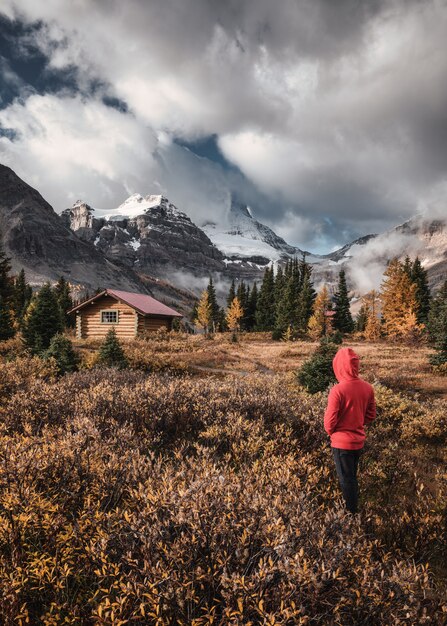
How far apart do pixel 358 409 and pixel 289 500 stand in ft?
5.99

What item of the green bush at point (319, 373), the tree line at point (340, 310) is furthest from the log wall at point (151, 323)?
the green bush at point (319, 373)

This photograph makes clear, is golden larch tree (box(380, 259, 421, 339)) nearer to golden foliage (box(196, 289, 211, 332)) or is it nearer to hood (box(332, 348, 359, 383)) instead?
golden foliage (box(196, 289, 211, 332))

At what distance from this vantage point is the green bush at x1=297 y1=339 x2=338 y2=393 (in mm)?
13352

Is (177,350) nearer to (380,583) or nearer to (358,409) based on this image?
(358,409)

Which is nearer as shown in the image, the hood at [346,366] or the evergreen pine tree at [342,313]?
the hood at [346,366]

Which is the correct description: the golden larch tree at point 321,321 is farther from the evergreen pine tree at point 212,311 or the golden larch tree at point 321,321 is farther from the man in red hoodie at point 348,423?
the man in red hoodie at point 348,423

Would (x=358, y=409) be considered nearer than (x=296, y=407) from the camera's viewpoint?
Yes

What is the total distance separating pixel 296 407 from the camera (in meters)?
8.31

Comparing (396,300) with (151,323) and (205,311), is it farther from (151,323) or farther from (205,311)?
(205,311)

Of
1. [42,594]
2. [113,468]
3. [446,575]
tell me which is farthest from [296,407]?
[42,594]

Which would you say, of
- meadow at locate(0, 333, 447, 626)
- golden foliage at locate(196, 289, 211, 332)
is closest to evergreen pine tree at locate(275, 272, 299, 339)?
golden foliage at locate(196, 289, 211, 332)

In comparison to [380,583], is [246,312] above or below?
above

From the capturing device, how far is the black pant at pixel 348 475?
183 inches

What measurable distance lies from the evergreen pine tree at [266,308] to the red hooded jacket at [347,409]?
6837cm
